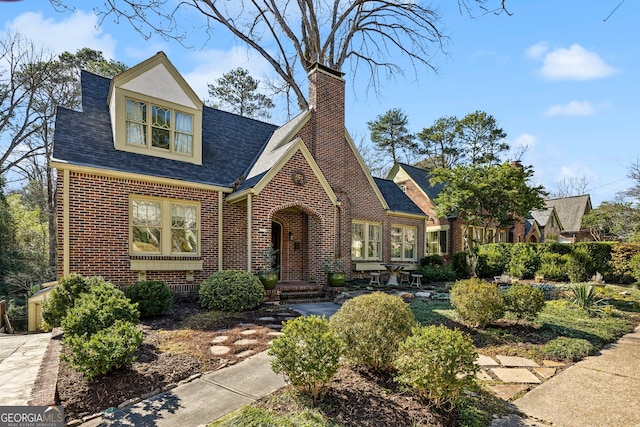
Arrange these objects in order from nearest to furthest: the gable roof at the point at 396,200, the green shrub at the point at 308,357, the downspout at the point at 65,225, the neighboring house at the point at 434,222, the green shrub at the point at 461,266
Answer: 1. the green shrub at the point at 308,357
2. the downspout at the point at 65,225
3. the green shrub at the point at 461,266
4. the gable roof at the point at 396,200
5. the neighboring house at the point at 434,222

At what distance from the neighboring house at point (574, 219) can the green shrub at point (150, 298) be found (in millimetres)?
36764

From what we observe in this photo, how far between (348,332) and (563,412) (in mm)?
2305

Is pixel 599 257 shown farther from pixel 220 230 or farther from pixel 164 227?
pixel 164 227

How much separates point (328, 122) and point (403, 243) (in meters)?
7.21

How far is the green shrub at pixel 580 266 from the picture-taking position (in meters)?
12.6

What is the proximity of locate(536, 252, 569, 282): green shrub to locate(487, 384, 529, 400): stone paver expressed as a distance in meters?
11.3

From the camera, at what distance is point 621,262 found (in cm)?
1238

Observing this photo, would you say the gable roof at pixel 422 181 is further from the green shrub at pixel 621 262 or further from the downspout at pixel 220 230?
the downspout at pixel 220 230

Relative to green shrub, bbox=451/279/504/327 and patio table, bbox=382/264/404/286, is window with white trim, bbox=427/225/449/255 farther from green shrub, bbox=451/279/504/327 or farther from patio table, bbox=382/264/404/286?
green shrub, bbox=451/279/504/327

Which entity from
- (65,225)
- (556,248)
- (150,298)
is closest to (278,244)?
(150,298)

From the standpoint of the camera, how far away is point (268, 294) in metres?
9.23

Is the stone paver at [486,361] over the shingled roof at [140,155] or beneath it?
beneath

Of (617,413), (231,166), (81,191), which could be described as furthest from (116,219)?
(617,413)

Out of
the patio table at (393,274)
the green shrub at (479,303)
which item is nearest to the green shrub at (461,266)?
A: the patio table at (393,274)
